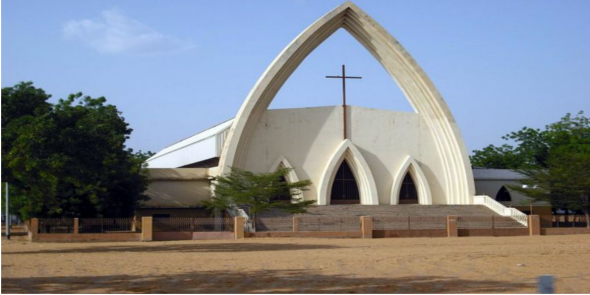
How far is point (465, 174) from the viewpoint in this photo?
159ft

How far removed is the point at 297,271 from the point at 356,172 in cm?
3182

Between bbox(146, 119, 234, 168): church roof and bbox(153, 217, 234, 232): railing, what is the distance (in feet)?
42.7

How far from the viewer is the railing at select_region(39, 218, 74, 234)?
33.3m

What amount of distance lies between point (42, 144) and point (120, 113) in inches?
908

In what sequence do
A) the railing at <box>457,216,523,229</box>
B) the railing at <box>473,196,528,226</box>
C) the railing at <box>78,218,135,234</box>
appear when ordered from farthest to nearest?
the railing at <box>473,196,528,226</box> → the railing at <box>457,216,523,229</box> → the railing at <box>78,218,135,234</box>

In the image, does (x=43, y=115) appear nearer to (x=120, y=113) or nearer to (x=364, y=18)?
(x=120, y=113)

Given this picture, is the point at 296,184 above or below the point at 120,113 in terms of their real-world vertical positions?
below

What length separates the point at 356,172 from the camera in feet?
158

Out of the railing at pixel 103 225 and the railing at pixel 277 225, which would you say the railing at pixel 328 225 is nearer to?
the railing at pixel 277 225

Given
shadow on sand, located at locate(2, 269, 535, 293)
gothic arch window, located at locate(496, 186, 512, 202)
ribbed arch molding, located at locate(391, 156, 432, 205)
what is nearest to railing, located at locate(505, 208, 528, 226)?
ribbed arch molding, located at locate(391, 156, 432, 205)

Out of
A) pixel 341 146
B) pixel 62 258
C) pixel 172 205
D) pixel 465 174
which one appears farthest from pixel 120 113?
pixel 62 258

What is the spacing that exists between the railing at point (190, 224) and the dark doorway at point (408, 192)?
55.7 ft

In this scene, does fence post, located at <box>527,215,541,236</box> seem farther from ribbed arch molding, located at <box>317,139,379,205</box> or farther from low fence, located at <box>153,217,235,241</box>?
low fence, located at <box>153,217,235,241</box>

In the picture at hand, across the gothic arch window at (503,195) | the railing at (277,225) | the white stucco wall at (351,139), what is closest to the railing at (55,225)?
the railing at (277,225)
